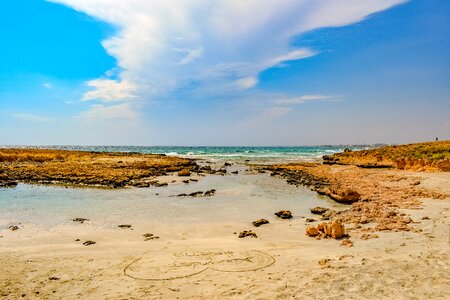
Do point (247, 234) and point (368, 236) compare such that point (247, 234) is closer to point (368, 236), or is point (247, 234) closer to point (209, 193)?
point (368, 236)

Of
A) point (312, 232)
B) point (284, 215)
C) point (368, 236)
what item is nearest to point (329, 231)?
point (312, 232)

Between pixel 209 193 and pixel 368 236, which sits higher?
pixel 368 236

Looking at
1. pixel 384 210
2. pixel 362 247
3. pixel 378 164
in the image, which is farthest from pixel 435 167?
pixel 362 247

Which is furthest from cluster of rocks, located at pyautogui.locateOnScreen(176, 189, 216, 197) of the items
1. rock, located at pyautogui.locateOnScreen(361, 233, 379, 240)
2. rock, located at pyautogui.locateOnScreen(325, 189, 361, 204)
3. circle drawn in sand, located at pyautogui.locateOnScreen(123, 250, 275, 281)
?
rock, located at pyautogui.locateOnScreen(361, 233, 379, 240)

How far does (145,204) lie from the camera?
580 inches

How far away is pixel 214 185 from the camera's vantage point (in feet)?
71.6

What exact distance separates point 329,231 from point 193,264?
13.8 ft

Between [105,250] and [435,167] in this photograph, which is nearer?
[105,250]

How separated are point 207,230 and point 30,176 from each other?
1965 cm

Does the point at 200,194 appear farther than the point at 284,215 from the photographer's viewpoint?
Yes

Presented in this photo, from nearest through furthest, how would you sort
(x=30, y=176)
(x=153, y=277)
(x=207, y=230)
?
(x=153, y=277)
(x=207, y=230)
(x=30, y=176)

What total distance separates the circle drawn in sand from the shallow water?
391cm

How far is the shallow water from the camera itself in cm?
1195

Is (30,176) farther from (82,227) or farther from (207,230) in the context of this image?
(207,230)
